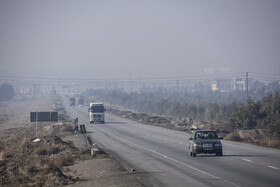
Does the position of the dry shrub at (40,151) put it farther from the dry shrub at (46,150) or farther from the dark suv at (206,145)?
the dark suv at (206,145)

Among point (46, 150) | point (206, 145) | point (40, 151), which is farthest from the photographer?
point (46, 150)

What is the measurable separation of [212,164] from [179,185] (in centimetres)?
665

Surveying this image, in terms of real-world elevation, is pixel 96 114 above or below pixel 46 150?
above

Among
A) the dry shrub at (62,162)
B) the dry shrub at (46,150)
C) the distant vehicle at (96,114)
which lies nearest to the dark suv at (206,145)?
the dry shrub at (62,162)

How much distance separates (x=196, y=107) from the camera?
114 m

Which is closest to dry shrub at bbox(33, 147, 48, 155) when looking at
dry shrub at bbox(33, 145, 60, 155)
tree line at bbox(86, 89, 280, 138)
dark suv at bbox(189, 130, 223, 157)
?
dry shrub at bbox(33, 145, 60, 155)

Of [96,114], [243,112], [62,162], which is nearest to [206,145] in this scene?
[62,162]

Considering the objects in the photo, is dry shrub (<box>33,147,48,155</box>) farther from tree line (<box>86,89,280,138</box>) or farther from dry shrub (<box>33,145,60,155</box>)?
tree line (<box>86,89,280,138</box>)

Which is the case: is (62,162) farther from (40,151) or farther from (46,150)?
(46,150)

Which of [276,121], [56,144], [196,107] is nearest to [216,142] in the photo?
[56,144]

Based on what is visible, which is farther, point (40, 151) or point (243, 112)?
point (243, 112)

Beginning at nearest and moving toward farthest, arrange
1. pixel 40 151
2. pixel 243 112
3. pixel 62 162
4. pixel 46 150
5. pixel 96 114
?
pixel 62 162, pixel 40 151, pixel 46 150, pixel 243 112, pixel 96 114

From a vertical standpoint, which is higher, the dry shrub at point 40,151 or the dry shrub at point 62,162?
the dry shrub at point 62,162

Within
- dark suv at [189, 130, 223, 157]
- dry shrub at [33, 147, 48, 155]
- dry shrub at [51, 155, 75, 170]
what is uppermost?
dark suv at [189, 130, 223, 157]
